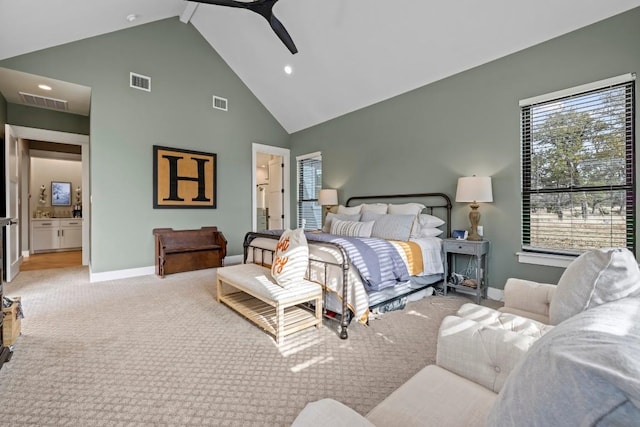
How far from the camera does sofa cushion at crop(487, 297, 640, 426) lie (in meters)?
0.38

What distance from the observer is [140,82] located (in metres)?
4.64

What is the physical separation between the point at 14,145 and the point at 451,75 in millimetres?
6643

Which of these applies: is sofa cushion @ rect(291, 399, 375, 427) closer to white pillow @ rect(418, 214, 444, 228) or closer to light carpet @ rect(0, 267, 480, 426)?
light carpet @ rect(0, 267, 480, 426)

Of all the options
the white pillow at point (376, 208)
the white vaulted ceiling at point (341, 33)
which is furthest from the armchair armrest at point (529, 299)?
the white vaulted ceiling at point (341, 33)

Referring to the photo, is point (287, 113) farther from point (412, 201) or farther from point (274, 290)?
point (274, 290)

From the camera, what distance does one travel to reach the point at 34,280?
169 inches

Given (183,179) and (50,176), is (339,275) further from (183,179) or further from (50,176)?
(50,176)

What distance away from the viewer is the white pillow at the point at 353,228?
3912mm

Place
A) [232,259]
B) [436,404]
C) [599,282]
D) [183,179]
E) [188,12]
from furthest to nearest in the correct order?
[232,259] → [183,179] → [188,12] → [599,282] → [436,404]

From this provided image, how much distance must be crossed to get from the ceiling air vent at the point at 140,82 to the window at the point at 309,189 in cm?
298

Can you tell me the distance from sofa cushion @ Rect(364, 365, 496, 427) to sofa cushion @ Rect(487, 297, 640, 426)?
47 centimetres

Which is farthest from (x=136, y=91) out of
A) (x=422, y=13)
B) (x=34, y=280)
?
(x=422, y=13)

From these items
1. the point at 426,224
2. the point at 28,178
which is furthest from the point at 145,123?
the point at 426,224

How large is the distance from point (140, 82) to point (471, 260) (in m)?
5.57
